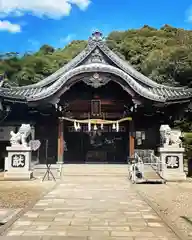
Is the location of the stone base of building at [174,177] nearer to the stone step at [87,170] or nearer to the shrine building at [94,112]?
the stone step at [87,170]

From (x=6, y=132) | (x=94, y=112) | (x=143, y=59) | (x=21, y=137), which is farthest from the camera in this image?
(x=143, y=59)

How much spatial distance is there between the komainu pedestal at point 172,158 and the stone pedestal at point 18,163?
7.18 metres

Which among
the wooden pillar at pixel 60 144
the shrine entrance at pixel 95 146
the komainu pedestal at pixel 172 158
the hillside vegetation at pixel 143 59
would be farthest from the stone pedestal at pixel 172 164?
the hillside vegetation at pixel 143 59

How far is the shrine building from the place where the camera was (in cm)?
1992

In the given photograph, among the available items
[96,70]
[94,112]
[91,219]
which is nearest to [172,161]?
[94,112]

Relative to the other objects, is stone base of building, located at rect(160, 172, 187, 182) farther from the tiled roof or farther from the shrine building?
the tiled roof

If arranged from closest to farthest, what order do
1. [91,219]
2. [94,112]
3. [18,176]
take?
[91,219] → [18,176] → [94,112]

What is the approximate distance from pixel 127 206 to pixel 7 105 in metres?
14.2

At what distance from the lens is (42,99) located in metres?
19.4

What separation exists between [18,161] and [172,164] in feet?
27.3

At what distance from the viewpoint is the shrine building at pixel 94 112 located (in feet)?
65.4

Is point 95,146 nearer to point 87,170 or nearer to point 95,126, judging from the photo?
point 95,126

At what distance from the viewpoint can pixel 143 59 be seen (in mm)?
49531

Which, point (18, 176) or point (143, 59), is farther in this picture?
point (143, 59)
